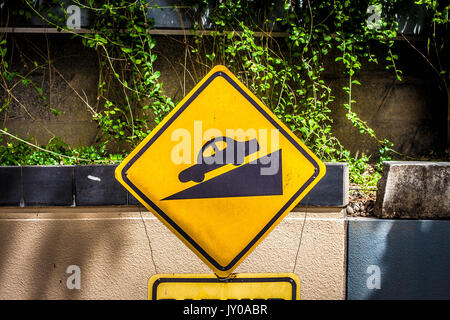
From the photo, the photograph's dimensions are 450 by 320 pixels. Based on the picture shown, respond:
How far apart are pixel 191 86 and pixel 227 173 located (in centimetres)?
220

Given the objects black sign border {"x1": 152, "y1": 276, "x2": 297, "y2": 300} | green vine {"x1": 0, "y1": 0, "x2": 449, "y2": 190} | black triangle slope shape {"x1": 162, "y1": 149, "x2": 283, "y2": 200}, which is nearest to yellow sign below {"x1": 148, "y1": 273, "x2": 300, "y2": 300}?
black sign border {"x1": 152, "y1": 276, "x2": 297, "y2": 300}

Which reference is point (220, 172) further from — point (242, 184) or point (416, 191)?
point (416, 191)

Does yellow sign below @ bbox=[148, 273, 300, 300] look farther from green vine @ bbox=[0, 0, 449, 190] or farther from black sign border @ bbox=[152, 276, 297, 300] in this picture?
green vine @ bbox=[0, 0, 449, 190]

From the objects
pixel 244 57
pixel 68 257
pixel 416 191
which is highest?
pixel 244 57

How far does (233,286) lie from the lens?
4.33 ft

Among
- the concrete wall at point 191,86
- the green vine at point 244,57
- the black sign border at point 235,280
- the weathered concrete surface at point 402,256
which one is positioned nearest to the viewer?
the black sign border at point 235,280

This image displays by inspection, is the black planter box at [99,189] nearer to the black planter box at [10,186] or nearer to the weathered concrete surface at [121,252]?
the weathered concrete surface at [121,252]

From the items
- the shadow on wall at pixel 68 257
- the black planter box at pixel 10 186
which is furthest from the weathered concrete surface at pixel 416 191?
the black planter box at pixel 10 186

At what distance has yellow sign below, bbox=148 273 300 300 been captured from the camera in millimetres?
Answer: 1309

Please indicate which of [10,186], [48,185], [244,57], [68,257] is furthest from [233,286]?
[244,57]

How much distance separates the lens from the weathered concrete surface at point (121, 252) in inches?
84.0

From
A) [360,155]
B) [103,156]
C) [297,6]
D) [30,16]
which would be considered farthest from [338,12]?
[30,16]

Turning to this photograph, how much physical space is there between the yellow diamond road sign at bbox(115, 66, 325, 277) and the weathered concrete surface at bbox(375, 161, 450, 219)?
1.06m

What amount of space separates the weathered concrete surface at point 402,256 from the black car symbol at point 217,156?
118 cm
